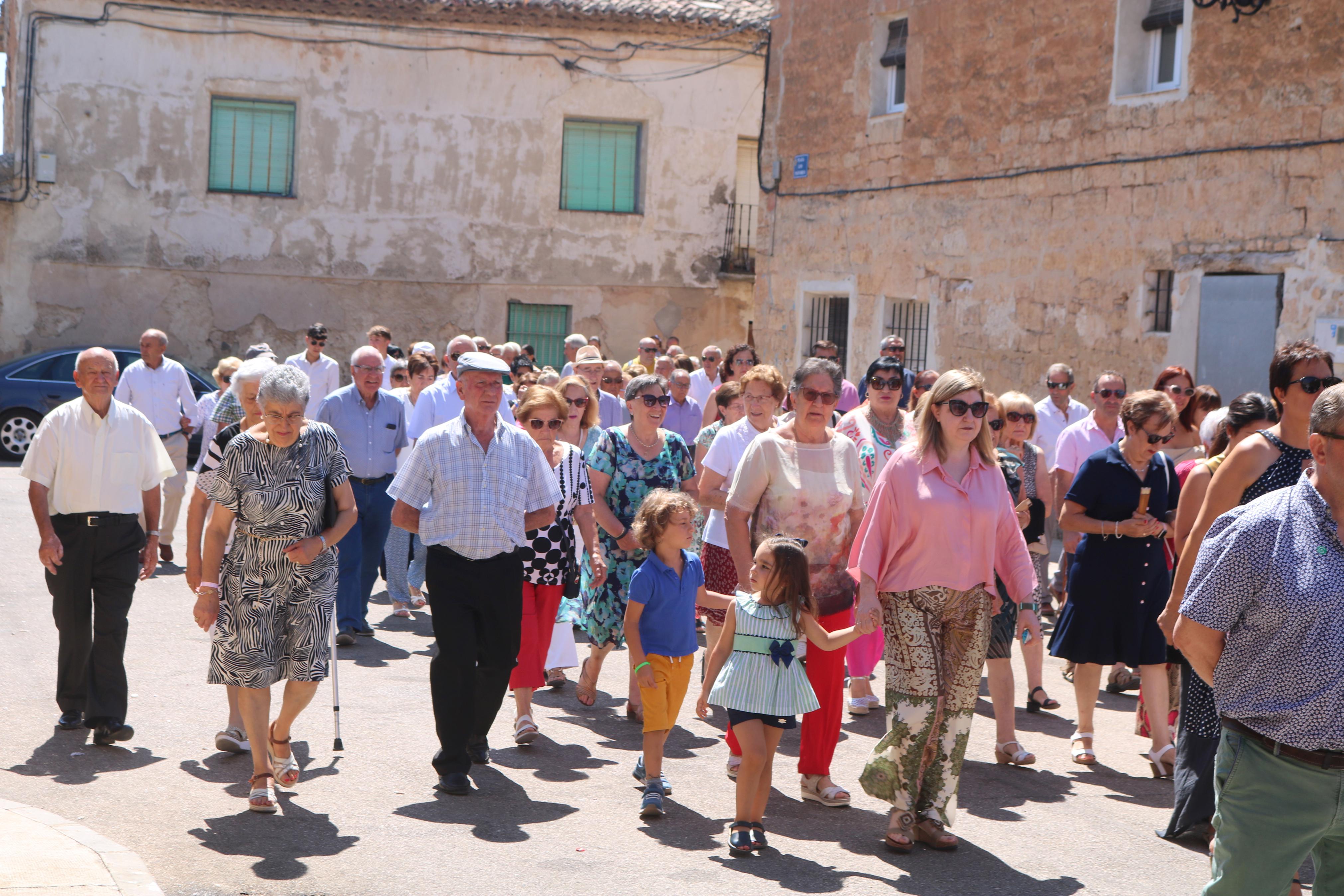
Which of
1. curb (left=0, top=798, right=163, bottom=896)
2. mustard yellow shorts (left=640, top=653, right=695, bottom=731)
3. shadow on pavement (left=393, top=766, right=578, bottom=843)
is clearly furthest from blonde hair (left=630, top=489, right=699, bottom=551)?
curb (left=0, top=798, right=163, bottom=896)

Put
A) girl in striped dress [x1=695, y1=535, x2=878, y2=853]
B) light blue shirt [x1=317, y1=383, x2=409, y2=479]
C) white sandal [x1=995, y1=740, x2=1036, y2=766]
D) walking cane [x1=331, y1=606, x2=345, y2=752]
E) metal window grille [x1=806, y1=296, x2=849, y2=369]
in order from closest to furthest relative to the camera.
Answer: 1. girl in striped dress [x1=695, y1=535, x2=878, y2=853]
2. walking cane [x1=331, y1=606, x2=345, y2=752]
3. white sandal [x1=995, y1=740, x2=1036, y2=766]
4. light blue shirt [x1=317, y1=383, x2=409, y2=479]
5. metal window grille [x1=806, y1=296, x2=849, y2=369]

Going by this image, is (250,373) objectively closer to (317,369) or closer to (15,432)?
(317,369)

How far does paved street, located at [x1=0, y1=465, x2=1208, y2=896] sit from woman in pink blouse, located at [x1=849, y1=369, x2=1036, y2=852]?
0.29 meters

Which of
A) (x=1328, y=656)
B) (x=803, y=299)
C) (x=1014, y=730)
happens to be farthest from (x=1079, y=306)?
(x=1328, y=656)

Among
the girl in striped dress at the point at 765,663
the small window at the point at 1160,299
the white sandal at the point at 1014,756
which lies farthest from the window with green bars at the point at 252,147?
the girl in striped dress at the point at 765,663

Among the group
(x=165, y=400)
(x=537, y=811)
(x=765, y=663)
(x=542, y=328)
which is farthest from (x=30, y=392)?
(x=765, y=663)

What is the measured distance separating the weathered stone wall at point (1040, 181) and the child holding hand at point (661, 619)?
307 inches

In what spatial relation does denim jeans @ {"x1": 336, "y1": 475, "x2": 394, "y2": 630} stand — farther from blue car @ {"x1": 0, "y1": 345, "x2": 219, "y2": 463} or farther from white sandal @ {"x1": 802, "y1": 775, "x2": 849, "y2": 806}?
blue car @ {"x1": 0, "y1": 345, "x2": 219, "y2": 463}

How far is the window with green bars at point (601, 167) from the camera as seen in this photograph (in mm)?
25078

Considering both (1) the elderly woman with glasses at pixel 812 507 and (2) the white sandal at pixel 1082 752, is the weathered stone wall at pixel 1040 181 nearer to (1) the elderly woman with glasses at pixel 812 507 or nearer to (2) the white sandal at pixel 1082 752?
(2) the white sandal at pixel 1082 752

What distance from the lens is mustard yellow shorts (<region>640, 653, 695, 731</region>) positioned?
20.1 ft

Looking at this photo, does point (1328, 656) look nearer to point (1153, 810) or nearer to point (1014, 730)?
point (1153, 810)

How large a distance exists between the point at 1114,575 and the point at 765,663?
2.36 m

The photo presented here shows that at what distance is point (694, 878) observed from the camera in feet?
17.3
